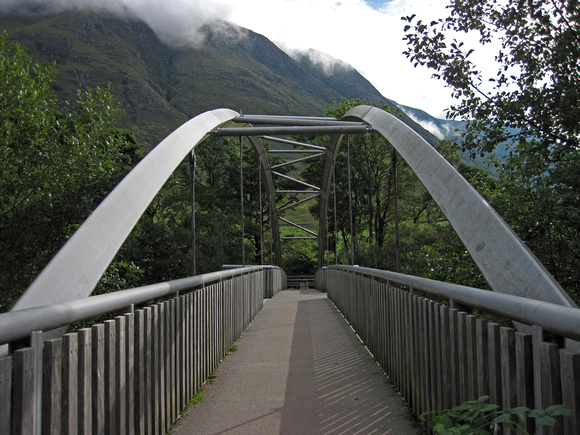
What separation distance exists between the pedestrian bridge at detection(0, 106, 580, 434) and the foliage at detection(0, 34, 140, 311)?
295cm

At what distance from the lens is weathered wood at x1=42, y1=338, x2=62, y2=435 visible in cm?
160

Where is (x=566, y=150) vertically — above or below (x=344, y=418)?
above

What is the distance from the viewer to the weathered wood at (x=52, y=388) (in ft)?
5.25

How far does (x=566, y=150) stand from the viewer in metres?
5.38

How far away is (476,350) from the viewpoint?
213 centimetres

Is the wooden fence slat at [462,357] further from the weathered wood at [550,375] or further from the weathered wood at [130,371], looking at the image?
the weathered wood at [130,371]

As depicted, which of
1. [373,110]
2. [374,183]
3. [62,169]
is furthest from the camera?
[374,183]

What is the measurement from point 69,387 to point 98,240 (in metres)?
1.60

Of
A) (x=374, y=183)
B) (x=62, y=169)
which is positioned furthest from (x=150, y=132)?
(x=62, y=169)

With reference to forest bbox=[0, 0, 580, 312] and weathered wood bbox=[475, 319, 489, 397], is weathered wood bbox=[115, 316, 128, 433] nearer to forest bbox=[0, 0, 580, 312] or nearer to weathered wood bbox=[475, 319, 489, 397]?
weathered wood bbox=[475, 319, 489, 397]

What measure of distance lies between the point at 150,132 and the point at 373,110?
90.3 metres

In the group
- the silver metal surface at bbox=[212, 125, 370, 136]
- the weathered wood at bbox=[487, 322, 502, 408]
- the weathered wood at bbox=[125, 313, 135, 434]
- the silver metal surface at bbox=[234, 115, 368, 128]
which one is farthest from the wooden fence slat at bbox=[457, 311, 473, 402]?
the silver metal surface at bbox=[234, 115, 368, 128]

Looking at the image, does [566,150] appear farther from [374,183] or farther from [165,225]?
[374,183]

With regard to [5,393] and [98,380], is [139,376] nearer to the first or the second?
[98,380]
